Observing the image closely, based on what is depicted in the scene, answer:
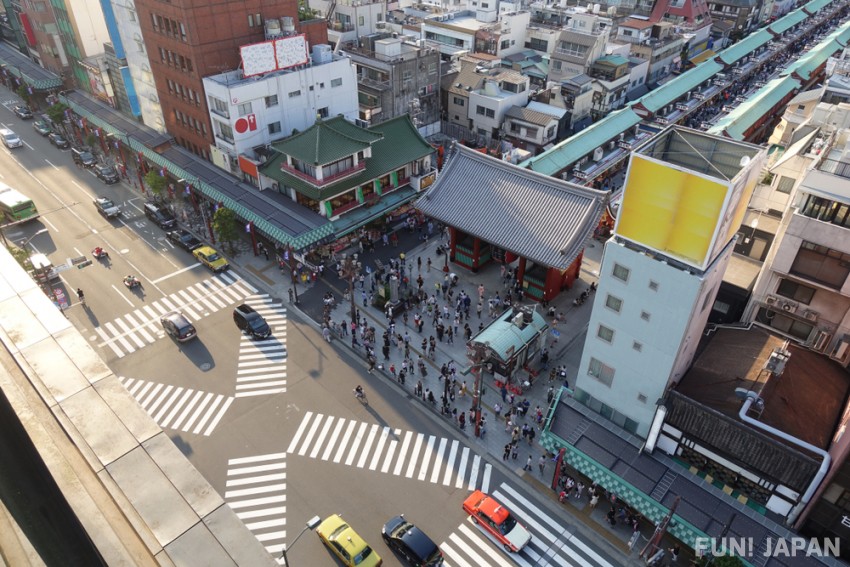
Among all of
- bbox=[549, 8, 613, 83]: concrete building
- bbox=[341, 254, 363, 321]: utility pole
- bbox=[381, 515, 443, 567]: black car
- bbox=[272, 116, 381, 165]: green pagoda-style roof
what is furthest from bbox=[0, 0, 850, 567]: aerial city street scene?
bbox=[549, 8, 613, 83]: concrete building

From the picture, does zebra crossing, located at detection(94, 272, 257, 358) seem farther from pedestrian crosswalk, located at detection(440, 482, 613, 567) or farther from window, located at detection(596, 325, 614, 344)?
window, located at detection(596, 325, 614, 344)

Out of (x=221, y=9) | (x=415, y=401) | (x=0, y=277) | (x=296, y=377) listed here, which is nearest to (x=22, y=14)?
(x=221, y=9)

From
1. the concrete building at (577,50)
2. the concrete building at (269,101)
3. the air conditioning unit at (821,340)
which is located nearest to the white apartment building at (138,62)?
the concrete building at (269,101)

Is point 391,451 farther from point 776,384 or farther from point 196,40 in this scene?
point 196,40

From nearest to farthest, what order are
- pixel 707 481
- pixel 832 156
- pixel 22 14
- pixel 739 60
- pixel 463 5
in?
pixel 707 481 → pixel 832 156 → pixel 22 14 → pixel 739 60 → pixel 463 5

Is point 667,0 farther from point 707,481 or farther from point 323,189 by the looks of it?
point 707,481

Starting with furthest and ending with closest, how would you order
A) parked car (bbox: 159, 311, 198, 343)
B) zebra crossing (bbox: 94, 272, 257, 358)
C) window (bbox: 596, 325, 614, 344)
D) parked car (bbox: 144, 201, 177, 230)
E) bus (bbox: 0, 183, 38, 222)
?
parked car (bbox: 144, 201, 177, 230)
bus (bbox: 0, 183, 38, 222)
zebra crossing (bbox: 94, 272, 257, 358)
parked car (bbox: 159, 311, 198, 343)
window (bbox: 596, 325, 614, 344)

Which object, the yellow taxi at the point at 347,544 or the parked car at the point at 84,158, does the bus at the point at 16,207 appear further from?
the yellow taxi at the point at 347,544
